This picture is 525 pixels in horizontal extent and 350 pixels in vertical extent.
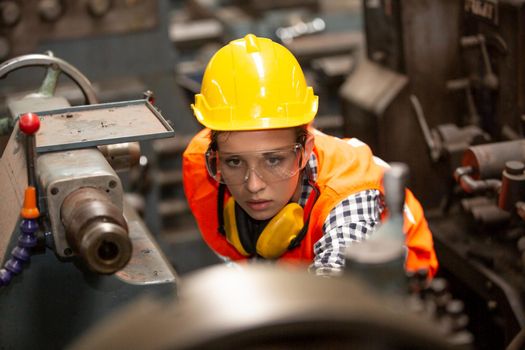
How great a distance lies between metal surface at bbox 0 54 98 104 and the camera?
201 centimetres

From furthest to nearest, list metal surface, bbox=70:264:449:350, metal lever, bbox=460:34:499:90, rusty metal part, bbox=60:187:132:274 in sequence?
metal lever, bbox=460:34:499:90 → rusty metal part, bbox=60:187:132:274 → metal surface, bbox=70:264:449:350

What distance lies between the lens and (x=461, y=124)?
3.01 m

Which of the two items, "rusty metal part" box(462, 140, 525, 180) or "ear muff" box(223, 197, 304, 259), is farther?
"rusty metal part" box(462, 140, 525, 180)

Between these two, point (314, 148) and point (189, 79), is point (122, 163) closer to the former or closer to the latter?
point (314, 148)

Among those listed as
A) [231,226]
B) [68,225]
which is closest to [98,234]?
[68,225]

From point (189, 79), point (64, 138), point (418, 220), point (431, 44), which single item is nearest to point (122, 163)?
point (64, 138)

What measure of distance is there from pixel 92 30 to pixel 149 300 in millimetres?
3056

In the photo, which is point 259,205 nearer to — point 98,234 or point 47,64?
point 47,64

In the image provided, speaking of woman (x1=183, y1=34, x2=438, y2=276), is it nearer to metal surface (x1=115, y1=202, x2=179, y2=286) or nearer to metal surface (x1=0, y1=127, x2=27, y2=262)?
metal surface (x1=115, y1=202, x2=179, y2=286)

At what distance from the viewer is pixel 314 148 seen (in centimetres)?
224

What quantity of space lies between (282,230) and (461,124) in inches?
43.7

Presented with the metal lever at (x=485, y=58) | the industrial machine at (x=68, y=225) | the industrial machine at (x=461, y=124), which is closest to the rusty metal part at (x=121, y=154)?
the industrial machine at (x=68, y=225)

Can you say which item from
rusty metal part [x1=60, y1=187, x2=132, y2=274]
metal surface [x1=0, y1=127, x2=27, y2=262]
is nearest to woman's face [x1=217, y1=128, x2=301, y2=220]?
metal surface [x1=0, y1=127, x2=27, y2=262]

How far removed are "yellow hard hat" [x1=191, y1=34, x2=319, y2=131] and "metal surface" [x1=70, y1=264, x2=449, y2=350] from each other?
1344mm
